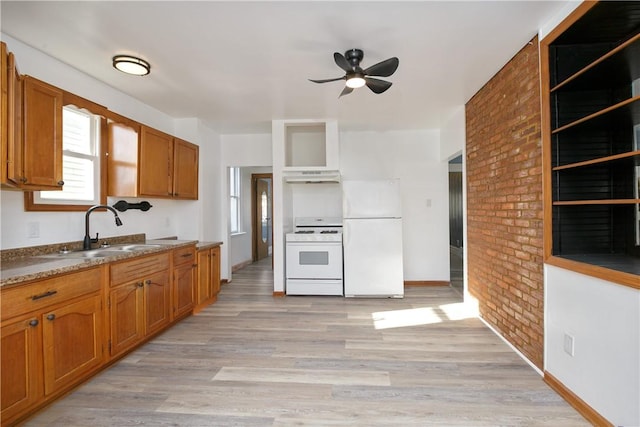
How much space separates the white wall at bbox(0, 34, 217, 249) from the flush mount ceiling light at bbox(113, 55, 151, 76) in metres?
0.52

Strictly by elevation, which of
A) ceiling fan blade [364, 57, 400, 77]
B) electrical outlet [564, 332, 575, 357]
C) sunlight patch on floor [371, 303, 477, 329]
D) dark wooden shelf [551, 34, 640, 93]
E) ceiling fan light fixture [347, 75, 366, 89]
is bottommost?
sunlight patch on floor [371, 303, 477, 329]

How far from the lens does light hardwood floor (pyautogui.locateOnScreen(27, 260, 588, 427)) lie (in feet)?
6.35

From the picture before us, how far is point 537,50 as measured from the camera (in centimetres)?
239

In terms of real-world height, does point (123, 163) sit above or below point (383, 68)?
below

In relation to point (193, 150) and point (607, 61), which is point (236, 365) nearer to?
point (193, 150)

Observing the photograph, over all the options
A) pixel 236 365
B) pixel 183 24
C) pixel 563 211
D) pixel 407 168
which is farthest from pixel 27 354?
pixel 407 168

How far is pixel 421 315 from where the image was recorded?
3748mm

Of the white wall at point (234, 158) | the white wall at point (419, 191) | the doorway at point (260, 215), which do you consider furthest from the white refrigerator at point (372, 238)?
the doorway at point (260, 215)

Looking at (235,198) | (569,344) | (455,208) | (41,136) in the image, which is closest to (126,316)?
(41,136)

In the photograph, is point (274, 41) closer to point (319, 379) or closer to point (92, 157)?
point (92, 157)

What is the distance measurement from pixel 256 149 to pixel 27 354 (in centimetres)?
410

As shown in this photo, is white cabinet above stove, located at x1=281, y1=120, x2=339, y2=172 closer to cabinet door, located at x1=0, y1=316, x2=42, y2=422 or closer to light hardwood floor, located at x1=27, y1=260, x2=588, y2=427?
light hardwood floor, located at x1=27, y1=260, x2=588, y2=427

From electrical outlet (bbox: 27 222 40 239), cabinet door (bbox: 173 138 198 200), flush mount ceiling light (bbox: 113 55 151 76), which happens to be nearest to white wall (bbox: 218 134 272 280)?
cabinet door (bbox: 173 138 198 200)

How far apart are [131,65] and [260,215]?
5.47 m
